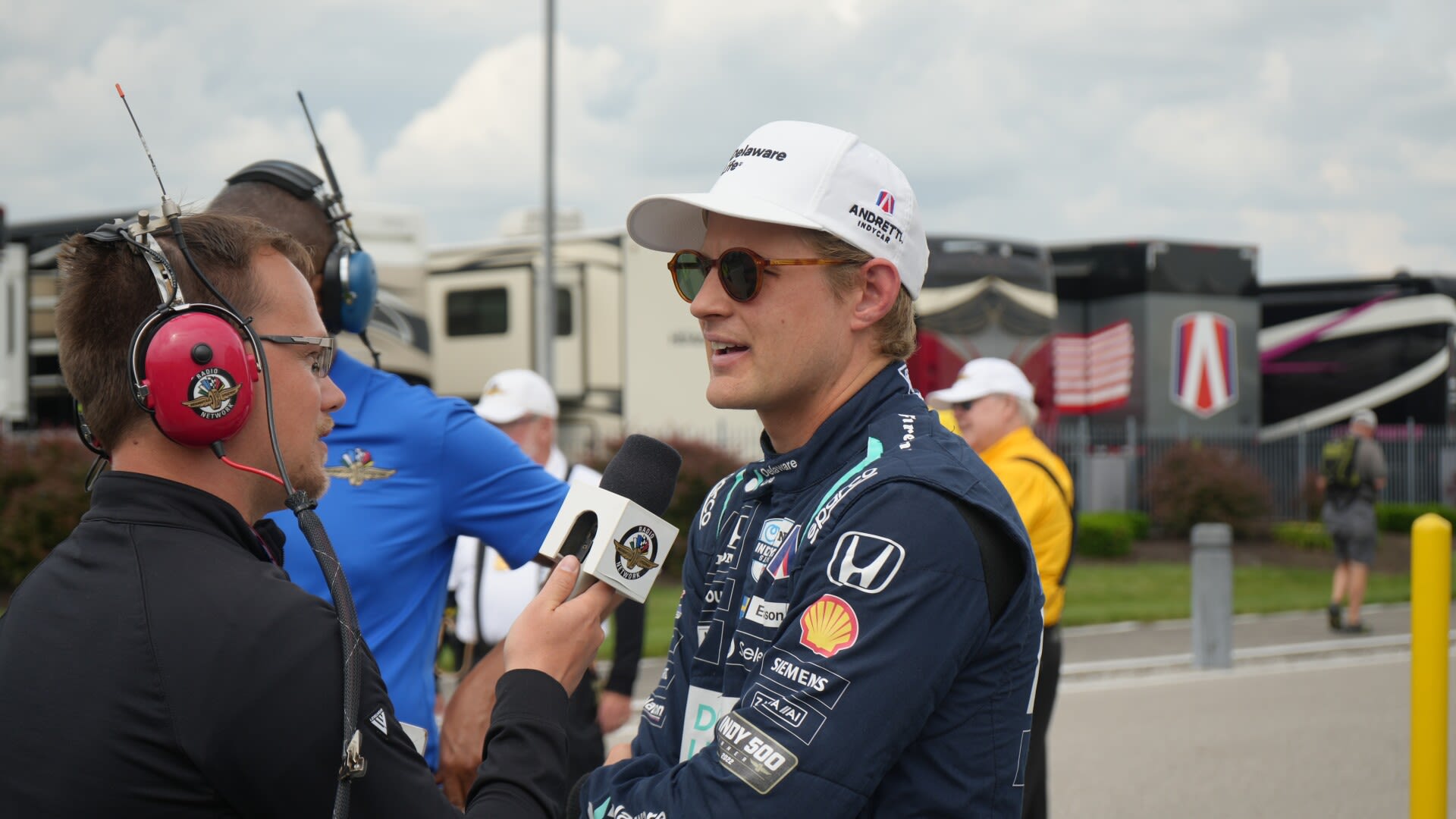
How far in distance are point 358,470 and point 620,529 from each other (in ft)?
4.10

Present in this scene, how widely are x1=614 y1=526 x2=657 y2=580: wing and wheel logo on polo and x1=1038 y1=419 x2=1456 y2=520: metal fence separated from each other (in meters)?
18.5

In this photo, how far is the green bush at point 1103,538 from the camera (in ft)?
65.3

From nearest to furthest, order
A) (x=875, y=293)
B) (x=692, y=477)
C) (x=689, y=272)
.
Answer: (x=875, y=293)
(x=689, y=272)
(x=692, y=477)

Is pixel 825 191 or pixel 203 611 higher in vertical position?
pixel 825 191

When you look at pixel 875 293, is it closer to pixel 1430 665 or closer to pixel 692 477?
pixel 1430 665

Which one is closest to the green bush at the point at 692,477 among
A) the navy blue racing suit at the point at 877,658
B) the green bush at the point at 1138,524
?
the green bush at the point at 1138,524

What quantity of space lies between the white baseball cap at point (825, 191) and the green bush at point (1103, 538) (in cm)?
1827

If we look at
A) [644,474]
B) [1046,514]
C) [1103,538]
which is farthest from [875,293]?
[1103,538]

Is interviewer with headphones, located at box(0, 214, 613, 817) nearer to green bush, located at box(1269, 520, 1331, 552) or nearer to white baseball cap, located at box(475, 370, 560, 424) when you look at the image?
white baseball cap, located at box(475, 370, 560, 424)

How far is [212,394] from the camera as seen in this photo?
190 centimetres

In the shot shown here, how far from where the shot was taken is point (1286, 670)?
11414mm

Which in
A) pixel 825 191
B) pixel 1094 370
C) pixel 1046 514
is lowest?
pixel 1046 514

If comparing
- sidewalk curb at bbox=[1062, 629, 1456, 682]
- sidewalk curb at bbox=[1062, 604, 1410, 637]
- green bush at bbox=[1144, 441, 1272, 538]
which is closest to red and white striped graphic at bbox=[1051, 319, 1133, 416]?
green bush at bbox=[1144, 441, 1272, 538]

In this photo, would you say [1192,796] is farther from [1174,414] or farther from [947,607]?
[1174,414]
